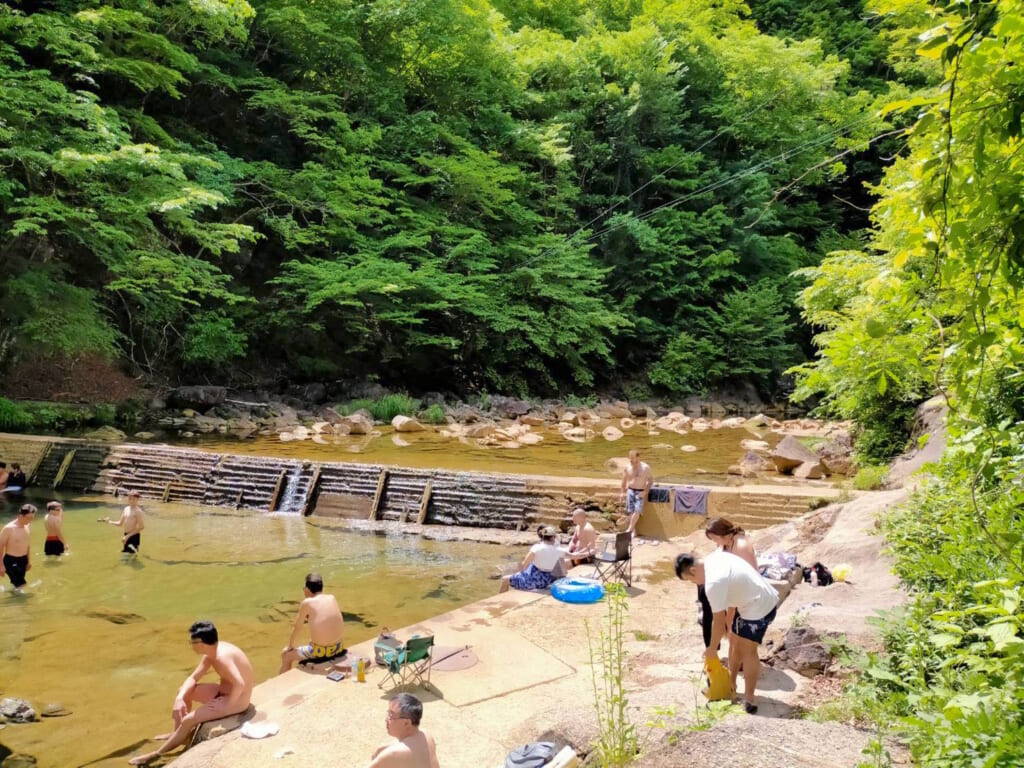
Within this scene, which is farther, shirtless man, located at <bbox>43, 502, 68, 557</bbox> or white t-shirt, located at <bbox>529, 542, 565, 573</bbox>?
shirtless man, located at <bbox>43, 502, 68, 557</bbox>

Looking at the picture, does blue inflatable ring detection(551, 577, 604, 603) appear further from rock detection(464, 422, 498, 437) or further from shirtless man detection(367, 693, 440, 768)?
rock detection(464, 422, 498, 437)

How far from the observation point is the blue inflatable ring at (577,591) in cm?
775

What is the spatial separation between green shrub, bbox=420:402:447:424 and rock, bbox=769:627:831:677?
16587 mm

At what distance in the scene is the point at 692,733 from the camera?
3492 mm

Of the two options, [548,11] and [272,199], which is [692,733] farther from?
[548,11]

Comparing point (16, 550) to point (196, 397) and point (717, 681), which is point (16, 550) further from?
point (196, 397)

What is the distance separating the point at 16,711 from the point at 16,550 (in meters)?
3.67

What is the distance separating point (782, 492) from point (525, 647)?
656 cm

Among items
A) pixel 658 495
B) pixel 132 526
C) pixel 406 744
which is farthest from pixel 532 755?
pixel 132 526

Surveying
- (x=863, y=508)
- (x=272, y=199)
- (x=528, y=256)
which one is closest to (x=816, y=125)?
(x=528, y=256)

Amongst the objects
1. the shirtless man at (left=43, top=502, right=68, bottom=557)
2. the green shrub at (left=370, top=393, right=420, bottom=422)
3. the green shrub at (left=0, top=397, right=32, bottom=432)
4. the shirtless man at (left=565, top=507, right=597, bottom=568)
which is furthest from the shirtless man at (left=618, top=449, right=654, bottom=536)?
the green shrub at (left=0, top=397, right=32, bottom=432)

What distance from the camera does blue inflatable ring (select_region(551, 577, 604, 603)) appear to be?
25.4ft

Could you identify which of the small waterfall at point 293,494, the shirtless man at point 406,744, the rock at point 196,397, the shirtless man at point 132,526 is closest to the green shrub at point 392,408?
the rock at point 196,397

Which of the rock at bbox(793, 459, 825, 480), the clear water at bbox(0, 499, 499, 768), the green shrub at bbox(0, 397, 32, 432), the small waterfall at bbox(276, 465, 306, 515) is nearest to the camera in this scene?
the clear water at bbox(0, 499, 499, 768)
